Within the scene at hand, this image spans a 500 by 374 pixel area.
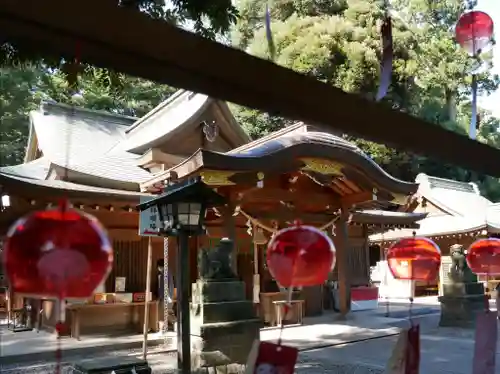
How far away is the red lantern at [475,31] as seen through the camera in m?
4.69

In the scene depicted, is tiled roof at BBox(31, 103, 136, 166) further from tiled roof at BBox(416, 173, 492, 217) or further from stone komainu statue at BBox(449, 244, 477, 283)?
tiled roof at BBox(416, 173, 492, 217)

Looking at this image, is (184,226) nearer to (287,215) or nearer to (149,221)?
(149,221)

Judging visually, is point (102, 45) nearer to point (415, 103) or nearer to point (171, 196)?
point (171, 196)

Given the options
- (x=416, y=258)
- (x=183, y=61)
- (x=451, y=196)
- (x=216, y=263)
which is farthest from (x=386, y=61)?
(x=451, y=196)

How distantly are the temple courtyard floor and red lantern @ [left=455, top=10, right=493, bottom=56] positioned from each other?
5.04 metres

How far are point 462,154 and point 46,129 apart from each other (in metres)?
13.6

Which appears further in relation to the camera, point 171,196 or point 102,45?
point 171,196

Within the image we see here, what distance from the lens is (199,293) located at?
754 centimetres

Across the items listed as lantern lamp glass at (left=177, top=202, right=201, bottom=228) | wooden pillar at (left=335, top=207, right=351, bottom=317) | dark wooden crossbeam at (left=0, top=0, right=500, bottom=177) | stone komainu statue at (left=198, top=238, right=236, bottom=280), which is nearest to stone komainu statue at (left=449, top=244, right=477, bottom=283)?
wooden pillar at (left=335, top=207, right=351, bottom=317)

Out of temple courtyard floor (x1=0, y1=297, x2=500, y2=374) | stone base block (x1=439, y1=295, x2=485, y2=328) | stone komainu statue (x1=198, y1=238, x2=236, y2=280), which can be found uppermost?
stone komainu statue (x1=198, y1=238, x2=236, y2=280)

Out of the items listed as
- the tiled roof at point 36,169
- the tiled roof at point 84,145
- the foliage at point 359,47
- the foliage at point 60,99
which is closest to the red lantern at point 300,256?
the tiled roof at point 84,145

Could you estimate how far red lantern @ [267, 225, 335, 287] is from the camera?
3.04m

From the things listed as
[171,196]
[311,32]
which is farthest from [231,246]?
[311,32]

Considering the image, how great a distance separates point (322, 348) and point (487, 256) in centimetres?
481
